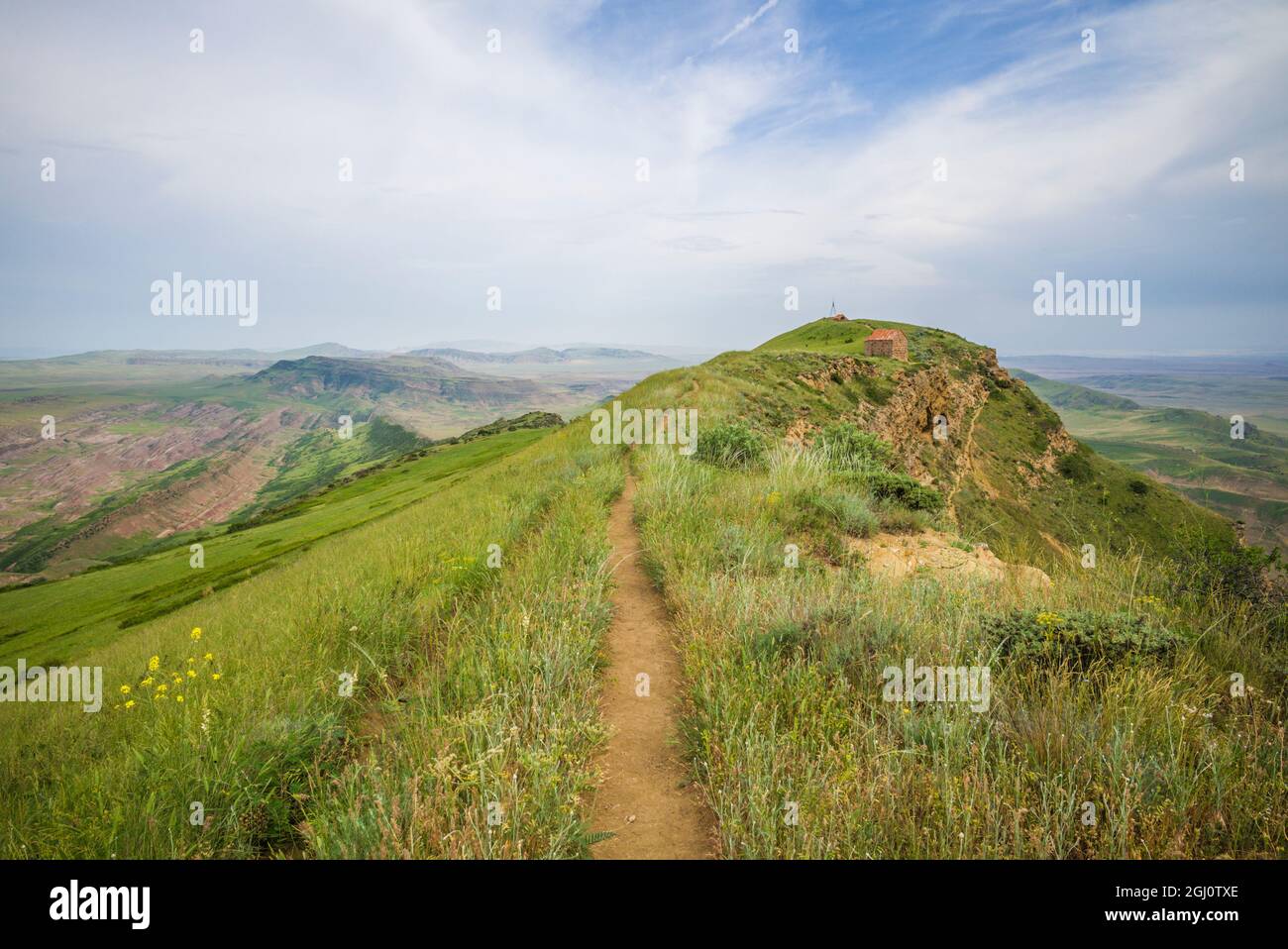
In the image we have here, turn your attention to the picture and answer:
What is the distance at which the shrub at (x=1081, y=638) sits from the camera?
387 cm

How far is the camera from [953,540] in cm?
833

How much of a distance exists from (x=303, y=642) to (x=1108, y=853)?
5661mm

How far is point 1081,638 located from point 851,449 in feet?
33.0

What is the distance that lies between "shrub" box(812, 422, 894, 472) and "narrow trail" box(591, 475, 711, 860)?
7000 millimetres

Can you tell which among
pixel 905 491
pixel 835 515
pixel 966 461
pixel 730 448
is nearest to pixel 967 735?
pixel 835 515

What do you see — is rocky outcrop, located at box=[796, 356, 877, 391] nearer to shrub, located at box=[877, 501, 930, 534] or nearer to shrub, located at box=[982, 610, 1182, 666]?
shrub, located at box=[877, 501, 930, 534]

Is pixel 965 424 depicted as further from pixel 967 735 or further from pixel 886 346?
pixel 967 735

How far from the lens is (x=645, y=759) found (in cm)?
368

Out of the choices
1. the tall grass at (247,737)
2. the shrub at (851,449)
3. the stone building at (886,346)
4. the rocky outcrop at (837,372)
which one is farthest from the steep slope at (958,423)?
the tall grass at (247,737)

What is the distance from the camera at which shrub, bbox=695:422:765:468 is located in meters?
12.6

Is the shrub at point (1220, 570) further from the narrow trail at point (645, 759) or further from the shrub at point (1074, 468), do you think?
the shrub at point (1074, 468)

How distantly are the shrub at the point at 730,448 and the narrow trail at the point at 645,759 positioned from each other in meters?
6.89
